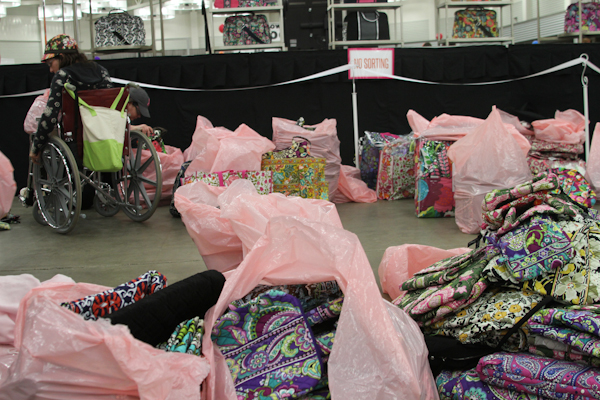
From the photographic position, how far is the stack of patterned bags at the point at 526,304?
102 centimetres

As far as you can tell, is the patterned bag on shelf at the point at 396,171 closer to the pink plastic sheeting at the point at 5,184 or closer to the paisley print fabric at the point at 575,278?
the pink plastic sheeting at the point at 5,184

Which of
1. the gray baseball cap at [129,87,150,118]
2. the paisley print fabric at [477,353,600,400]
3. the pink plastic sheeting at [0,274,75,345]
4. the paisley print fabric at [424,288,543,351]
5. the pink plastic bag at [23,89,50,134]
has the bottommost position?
the paisley print fabric at [477,353,600,400]

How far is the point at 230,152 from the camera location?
126 inches

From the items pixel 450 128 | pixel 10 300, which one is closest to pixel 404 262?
pixel 10 300

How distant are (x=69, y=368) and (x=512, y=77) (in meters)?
5.35

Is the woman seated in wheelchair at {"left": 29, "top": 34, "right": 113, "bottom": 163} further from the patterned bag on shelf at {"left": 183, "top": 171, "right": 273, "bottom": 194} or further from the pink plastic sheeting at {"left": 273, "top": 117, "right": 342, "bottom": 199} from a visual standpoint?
the pink plastic sheeting at {"left": 273, "top": 117, "right": 342, "bottom": 199}

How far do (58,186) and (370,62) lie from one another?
3230 mm

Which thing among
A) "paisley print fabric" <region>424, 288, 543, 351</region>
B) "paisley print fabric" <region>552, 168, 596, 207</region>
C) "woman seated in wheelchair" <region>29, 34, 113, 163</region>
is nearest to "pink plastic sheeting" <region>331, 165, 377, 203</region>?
"woman seated in wheelchair" <region>29, 34, 113, 163</region>

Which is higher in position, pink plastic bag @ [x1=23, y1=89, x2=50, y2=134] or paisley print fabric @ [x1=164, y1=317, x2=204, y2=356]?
pink plastic bag @ [x1=23, y1=89, x2=50, y2=134]

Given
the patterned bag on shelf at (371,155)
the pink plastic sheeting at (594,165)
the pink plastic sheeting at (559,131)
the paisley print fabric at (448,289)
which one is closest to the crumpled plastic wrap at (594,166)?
the pink plastic sheeting at (594,165)

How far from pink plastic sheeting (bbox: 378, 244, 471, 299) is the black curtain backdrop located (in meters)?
3.55

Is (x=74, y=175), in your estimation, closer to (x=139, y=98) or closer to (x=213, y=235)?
(x=139, y=98)

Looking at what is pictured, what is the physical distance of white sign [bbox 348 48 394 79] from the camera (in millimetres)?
5160

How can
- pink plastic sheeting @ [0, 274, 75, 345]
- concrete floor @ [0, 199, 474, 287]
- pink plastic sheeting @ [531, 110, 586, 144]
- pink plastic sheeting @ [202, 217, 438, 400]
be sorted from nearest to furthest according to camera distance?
pink plastic sheeting @ [202, 217, 438, 400] < pink plastic sheeting @ [0, 274, 75, 345] < concrete floor @ [0, 199, 474, 287] < pink plastic sheeting @ [531, 110, 586, 144]
